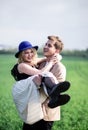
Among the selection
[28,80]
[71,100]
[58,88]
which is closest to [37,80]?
[28,80]

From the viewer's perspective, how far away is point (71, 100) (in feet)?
18.6

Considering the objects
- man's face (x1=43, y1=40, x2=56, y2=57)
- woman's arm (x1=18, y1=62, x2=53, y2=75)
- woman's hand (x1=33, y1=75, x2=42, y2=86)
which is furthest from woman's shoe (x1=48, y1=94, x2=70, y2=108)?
man's face (x1=43, y1=40, x2=56, y2=57)

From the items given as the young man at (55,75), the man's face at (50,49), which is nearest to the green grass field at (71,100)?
the young man at (55,75)

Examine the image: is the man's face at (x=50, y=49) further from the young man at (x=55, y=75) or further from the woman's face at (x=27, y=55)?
the woman's face at (x=27, y=55)

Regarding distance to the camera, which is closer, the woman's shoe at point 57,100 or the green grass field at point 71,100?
the woman's shoe at point 57,100

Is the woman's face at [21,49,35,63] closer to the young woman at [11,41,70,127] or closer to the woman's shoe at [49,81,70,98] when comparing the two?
the young woman at [11,41,70,127]

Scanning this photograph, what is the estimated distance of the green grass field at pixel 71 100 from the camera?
5.42 metres

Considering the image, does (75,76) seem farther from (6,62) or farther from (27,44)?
(27,44)

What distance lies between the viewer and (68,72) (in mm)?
5961

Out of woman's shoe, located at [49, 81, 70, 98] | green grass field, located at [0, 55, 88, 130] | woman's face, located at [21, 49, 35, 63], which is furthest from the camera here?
green grass field, located at [0, 55, 88, 130]

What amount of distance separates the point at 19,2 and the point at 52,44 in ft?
7.33

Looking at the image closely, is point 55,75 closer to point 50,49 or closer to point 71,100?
point 50,49

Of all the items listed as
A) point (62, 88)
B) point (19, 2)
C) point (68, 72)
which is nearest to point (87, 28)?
point (68, 72)

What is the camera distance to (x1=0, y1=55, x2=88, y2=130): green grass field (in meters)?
5.42
